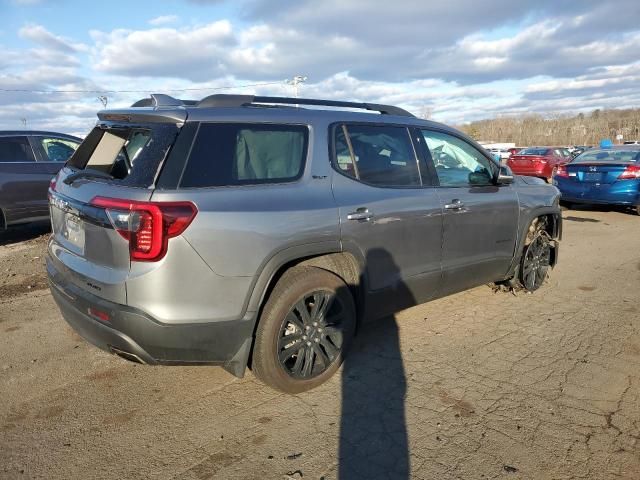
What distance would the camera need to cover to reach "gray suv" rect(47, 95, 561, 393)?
105 inches

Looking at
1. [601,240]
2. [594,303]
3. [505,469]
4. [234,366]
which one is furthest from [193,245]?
[601,240]

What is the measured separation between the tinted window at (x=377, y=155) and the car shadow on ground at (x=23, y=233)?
21.7 ft

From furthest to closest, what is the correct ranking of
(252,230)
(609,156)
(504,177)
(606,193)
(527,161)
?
(527,161) → (609,156) → (606,193) → (504,177) → (252,230)

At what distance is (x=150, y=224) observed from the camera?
8.49 ft

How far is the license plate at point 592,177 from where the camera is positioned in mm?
10445

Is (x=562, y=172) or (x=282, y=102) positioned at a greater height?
(x=282, y=102)

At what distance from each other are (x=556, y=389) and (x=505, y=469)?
1034mm

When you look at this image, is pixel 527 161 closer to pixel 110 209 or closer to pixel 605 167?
pixel 605 167

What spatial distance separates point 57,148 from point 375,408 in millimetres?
7175

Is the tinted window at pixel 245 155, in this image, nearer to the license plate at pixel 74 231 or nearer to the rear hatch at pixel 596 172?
the license plate at pixel 74 231

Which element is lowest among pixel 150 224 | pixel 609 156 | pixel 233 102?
pixel 150 224

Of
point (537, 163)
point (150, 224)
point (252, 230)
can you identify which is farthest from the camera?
point (537, 163)

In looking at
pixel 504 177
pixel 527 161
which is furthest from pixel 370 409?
pixel 527 161

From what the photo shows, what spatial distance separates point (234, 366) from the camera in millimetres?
2982
